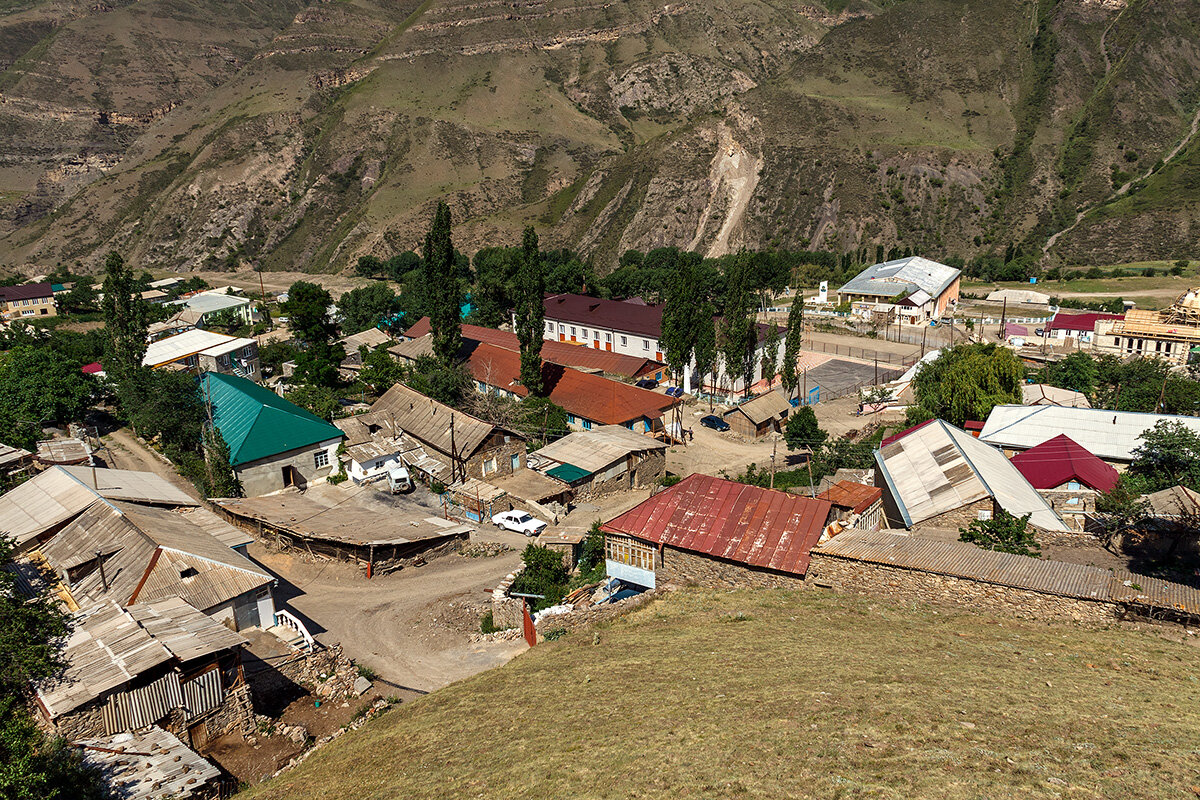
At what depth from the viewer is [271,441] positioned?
35469 millimetres

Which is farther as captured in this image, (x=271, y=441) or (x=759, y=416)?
(x=759, y=416)

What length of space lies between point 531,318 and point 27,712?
1396 inches

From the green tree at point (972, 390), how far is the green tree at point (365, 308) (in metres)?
55.5

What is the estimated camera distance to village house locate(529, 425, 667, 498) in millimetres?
34281

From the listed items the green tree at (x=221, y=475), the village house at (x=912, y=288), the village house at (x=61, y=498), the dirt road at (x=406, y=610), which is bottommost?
the dirt road at (x=406, y=610)

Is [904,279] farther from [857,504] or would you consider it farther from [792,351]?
[857,504]

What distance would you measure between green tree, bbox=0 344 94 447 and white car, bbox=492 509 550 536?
91.7 ft

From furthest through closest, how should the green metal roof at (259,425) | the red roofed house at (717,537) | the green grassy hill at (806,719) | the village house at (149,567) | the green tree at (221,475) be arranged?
1. the green metal roof at (259,425)
2. the green tree at (221,475)
3. the village house at (149,567)
4. the red roofed house at (717,537)
5. the green grassy hill at (806,719)

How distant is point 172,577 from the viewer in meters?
20.5

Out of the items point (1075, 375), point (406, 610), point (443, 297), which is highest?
point (443, 297)

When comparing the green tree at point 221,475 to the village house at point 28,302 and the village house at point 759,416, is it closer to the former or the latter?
the village house at point 759,416

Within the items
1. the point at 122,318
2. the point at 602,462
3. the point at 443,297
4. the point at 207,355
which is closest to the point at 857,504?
the point at 602,462

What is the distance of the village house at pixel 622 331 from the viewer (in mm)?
53812

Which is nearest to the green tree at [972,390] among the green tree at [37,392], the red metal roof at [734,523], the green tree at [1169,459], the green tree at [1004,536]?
the green tree at [1169,459]
